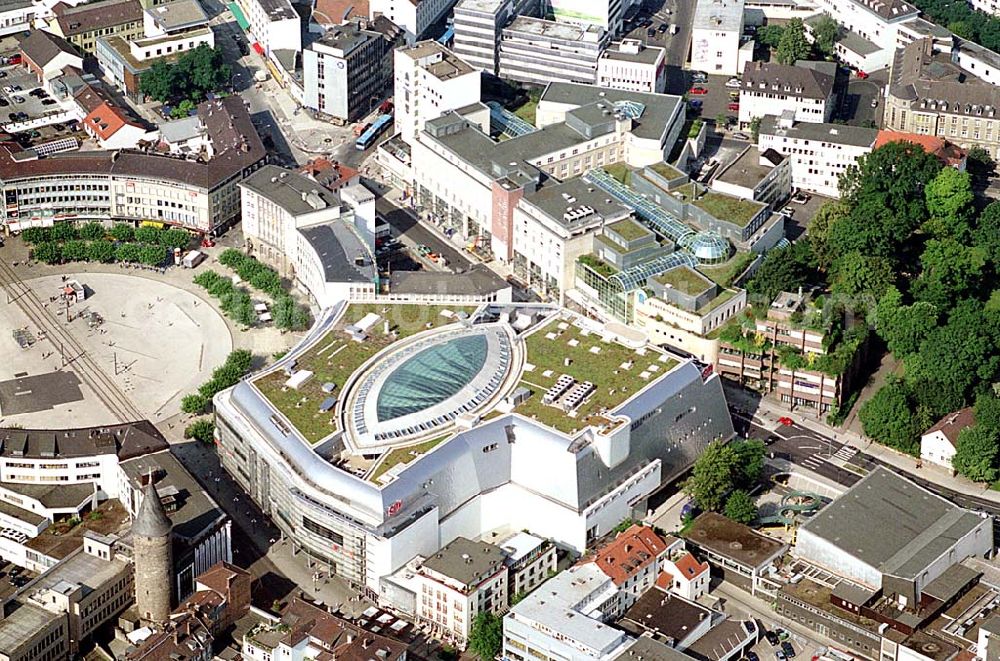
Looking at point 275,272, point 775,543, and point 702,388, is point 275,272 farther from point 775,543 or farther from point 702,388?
point 775,543

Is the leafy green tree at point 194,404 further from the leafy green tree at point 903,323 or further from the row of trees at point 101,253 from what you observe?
the leafy green tree at point 903,323

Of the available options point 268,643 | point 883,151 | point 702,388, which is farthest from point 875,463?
point 268,643

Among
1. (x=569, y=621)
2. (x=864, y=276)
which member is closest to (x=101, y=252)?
(x=864, y=276)

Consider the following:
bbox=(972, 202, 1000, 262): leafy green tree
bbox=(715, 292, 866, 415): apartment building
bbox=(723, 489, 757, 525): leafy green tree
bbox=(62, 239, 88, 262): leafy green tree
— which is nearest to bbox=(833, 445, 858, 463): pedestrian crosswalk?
bbox=(715, 292, 866, 415): apartment building

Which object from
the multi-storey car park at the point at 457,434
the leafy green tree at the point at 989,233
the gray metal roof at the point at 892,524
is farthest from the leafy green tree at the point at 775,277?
the gray metal roof at the point at 892,524

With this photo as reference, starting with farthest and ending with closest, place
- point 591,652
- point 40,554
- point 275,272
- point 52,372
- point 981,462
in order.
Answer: point 275,272
point 52,372
point 981,462
point 40,554
point 591,652

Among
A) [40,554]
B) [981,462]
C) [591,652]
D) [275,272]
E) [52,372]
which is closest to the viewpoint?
[591,652]
